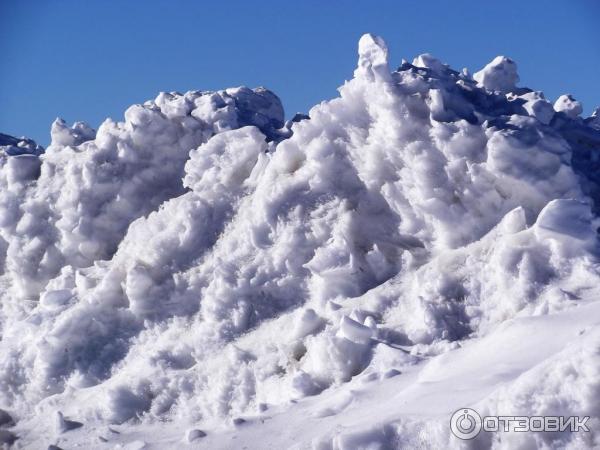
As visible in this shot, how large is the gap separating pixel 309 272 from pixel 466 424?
4834 mm

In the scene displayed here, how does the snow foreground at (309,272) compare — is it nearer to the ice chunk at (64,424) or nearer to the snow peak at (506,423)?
the ice chunk at (64,424)

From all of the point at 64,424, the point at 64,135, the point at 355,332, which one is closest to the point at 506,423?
the point at 355,332

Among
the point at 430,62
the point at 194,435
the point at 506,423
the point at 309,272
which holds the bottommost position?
the point at 506,423

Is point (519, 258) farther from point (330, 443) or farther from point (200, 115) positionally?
point (200, 115)

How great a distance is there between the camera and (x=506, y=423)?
573 cm

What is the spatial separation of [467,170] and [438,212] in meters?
0.78

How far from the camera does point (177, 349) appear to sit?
34.3 feet

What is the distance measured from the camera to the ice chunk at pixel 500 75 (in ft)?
56.4

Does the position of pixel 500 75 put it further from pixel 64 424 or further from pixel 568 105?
pixel 64 424

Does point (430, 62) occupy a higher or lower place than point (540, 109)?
higher

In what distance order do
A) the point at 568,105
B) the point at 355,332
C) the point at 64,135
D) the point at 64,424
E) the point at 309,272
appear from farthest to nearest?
the point at 568,105 → the point at 64,135 → the point at 309,272 → the point at 64,424 → the point at 355,332

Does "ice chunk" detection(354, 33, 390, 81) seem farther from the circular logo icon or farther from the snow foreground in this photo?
the circular logo icon

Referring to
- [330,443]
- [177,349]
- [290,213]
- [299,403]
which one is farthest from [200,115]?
[330,443]

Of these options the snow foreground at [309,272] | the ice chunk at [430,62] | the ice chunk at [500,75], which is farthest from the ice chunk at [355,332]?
the ice chunk at [500,75]
